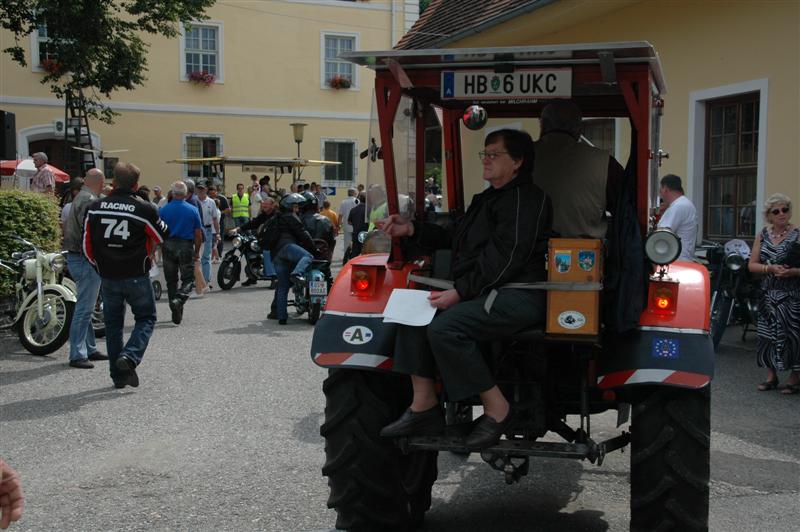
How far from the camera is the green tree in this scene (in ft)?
63.6

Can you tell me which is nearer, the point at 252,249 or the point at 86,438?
the point at 86,438

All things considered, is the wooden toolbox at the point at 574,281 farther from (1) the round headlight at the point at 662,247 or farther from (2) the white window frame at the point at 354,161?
(2) the white window frame at the point at 354,161

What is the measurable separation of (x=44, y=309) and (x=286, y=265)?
11.7ft

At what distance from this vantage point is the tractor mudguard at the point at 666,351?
4.27 meters

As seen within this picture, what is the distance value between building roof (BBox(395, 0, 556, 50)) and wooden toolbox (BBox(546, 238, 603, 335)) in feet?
33.9

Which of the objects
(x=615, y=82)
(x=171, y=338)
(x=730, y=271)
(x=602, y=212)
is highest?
(x=615, y=82)

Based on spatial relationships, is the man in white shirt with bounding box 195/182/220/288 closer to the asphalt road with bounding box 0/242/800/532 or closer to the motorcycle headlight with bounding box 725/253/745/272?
the asphalt road with bounding box 0/242/800/532

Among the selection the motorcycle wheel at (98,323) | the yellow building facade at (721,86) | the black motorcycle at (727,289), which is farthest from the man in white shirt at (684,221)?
the motorcycle wheel at (98,323)

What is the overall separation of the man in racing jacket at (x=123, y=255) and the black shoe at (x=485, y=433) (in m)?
5.01

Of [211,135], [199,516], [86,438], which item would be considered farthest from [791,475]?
[211,135]

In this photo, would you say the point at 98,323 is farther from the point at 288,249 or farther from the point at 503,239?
the point at 503,239

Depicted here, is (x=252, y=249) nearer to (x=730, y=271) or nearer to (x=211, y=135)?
(x=730, y=271)

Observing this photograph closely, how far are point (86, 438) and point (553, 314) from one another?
4113 millimetres

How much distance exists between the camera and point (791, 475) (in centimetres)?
612
